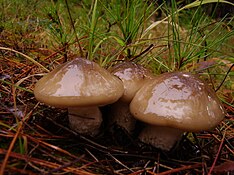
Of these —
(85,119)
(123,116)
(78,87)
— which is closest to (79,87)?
(78,87)

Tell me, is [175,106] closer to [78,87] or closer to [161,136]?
[161,136]

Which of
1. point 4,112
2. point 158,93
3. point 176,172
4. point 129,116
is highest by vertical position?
point 158,93

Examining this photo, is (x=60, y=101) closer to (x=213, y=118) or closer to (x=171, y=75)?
(x=171, y=75)

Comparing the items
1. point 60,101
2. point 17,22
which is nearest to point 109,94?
point 60,101

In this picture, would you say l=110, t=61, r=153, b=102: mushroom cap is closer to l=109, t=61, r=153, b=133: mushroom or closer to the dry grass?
l=109, t=61, r=153, b=133: mushroom

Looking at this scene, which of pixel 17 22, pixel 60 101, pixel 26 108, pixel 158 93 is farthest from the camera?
pixel 17 22

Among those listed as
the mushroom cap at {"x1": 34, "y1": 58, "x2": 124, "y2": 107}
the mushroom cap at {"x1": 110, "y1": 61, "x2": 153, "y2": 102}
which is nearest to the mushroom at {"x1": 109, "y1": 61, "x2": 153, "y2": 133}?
the mushroom cap at {"x1": 110, "y1": 61, "x2": 153, "y2": 102}

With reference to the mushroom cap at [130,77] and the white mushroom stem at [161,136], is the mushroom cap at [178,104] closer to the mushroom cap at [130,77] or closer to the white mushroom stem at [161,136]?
the mushroom cap at [130,77]

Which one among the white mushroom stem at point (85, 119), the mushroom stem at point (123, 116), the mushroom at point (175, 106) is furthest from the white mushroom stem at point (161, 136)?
the white mushroom stem at point (85, 119)
